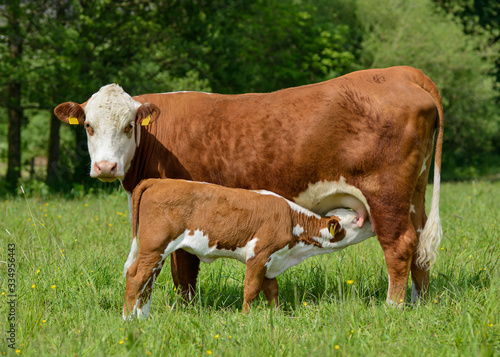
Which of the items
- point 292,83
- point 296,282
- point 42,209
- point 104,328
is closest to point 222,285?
point 296,282

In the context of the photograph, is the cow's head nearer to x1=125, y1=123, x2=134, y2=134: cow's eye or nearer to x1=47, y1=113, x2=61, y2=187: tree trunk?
x1=125, y1=123, x2=134, y2=134: cow's eye

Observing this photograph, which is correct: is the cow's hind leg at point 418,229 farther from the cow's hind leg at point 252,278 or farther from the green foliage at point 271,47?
the green foliage at point 271,47

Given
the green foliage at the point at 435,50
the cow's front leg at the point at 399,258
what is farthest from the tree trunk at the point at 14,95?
the green foliage at the point at 435,50

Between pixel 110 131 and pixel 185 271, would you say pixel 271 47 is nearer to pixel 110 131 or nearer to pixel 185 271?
pixel 185 271

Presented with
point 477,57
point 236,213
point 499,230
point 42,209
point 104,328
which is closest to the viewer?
point 104,328

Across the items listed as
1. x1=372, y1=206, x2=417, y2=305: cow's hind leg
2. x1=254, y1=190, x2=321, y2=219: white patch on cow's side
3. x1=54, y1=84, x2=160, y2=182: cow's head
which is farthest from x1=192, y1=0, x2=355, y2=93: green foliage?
x1=372, y1=206, x2=417, y2=305: cow's hind leg

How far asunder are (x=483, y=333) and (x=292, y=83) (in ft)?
66.3

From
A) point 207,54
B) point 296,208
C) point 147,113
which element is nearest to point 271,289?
point 296,208

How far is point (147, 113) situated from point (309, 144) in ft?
4.50

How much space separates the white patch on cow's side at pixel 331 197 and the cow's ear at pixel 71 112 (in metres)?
1.98

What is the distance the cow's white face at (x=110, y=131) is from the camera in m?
3.98

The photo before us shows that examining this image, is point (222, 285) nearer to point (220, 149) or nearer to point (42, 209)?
point (220, 149)

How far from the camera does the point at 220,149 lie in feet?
14.2

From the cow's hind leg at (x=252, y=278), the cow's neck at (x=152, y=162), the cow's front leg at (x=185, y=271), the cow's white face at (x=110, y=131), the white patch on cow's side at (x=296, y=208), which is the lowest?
the cow's front leg at (x=185, y=271)
